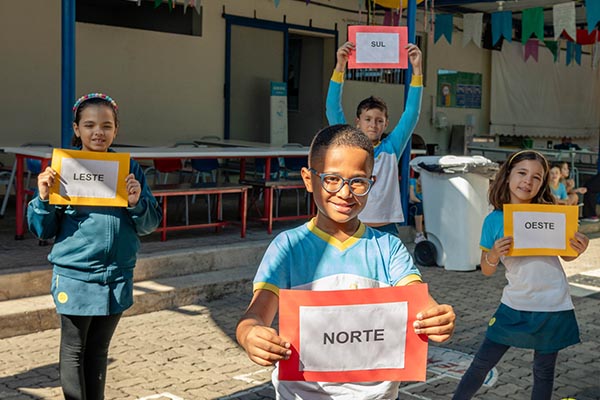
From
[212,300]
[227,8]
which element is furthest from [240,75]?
[212,300]

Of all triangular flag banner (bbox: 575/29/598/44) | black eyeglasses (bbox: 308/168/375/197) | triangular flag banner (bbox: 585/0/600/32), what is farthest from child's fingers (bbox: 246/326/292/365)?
triangular flag banner (bbox: 575/29/598/44)

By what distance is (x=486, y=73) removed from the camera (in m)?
20.4

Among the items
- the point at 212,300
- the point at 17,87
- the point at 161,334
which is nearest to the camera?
the point at 161,334

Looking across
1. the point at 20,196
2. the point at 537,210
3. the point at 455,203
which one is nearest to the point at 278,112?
the point at 455,203

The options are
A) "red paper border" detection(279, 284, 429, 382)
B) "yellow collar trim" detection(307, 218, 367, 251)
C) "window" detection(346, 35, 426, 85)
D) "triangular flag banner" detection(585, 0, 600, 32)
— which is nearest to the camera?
"red paper border" detection(279, 284, 429, 382)

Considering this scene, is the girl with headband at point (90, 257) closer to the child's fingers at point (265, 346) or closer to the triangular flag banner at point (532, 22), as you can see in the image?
the child's fingers at point (265, 346)

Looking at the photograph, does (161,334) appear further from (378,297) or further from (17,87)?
(17,87)

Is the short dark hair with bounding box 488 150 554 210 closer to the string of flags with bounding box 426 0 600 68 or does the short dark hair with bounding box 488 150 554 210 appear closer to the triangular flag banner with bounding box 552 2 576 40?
the string of flags with bounding box 426 0 600 68

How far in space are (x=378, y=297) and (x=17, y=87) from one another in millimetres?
10458

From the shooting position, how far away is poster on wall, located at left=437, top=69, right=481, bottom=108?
18.9m

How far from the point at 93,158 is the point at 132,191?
0.85 feet

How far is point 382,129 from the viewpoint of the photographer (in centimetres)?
512

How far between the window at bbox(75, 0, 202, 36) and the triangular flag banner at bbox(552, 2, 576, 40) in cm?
614

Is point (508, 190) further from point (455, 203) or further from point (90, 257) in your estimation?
point (455, 203)
